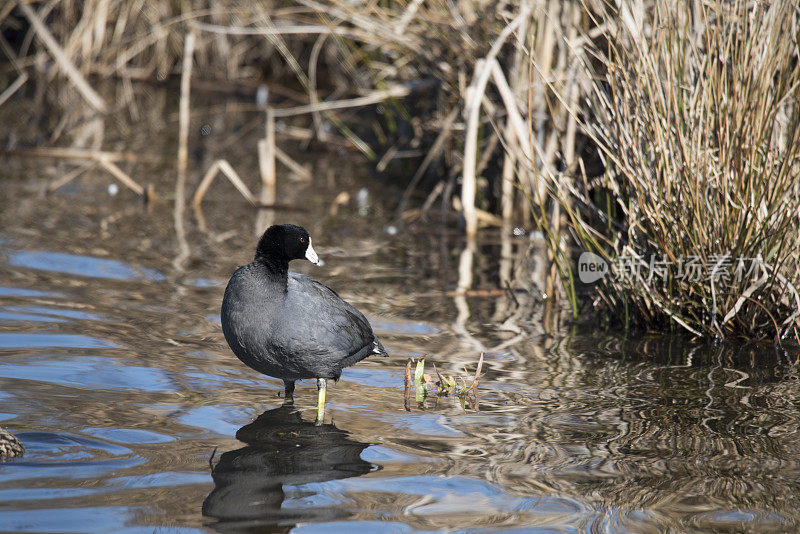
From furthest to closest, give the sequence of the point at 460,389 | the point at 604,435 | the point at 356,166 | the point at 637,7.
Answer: the point at 356,166 → the point at 637,7 → the point at 460,389 → the point at 604,435

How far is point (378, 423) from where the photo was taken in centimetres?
349

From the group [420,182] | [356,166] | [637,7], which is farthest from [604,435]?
[356,166]

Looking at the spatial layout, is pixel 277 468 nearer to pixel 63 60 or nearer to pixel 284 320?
pixel 284 320

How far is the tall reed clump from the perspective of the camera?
388 cm

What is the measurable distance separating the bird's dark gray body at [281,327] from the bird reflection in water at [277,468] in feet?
0.69

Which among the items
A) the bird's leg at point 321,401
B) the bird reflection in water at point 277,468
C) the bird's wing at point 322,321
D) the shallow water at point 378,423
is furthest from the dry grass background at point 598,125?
the bird reflection in water at point 277,468

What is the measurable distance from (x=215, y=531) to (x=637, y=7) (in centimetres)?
279

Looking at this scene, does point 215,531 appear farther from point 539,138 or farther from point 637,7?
point 539,138

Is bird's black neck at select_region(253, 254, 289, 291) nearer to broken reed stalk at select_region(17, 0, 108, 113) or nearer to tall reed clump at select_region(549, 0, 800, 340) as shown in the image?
tall reed clump at select_region(549, 0, 800, 340)

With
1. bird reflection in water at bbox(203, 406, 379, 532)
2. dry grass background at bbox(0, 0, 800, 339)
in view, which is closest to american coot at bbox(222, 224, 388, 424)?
bird reflection in water at bbox(203, 406, 379, 532)

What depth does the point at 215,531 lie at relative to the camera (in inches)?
104

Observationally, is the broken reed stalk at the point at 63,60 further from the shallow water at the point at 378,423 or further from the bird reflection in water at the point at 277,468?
the bird reflection in water at the point at 277,468

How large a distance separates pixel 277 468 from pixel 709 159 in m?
2.23

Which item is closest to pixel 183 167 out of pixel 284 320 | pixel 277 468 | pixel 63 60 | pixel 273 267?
pixel 63 60
